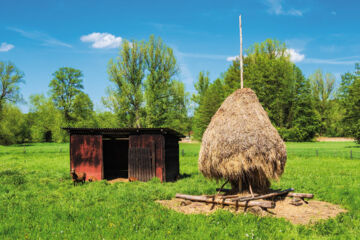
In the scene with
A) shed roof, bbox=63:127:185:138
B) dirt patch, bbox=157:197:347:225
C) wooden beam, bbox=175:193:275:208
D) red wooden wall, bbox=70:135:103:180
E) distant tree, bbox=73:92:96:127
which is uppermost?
distant tree, bbox=73:92:96:127

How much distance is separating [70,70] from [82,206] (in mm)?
49963

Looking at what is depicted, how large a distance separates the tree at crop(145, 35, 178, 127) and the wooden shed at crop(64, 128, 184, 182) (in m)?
24.8

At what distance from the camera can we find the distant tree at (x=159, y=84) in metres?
44.0

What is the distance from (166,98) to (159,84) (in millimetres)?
2486

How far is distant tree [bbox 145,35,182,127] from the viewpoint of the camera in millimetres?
44000

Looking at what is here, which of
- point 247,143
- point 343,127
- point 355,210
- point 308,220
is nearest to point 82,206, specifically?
point 247,143

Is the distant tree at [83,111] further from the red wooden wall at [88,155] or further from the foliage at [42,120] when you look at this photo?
the red wooden wall at [88,155]

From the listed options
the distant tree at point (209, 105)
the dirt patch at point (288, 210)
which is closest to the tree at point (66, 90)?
the distant tree at point (209, 105)

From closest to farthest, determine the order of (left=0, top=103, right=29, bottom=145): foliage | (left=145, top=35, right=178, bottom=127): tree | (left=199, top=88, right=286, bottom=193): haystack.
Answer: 1. (left=199, top=88, right=286, bottom=193): haystack
2. (left=145, top=35, right=178, bottom=127): tree
3. (left=0, top=103, right=29, bottom=145): foliage

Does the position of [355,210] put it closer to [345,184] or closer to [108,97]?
[345,184]

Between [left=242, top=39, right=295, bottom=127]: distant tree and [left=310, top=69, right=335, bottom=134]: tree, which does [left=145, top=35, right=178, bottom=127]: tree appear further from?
[left=310, top=69, right=335, bottom=134]: tree

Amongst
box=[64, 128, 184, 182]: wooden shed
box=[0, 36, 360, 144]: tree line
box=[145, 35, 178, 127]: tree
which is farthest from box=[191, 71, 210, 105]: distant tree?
box=[64, 128, 184, 182]: wooden shed

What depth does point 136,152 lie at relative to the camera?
700 inches

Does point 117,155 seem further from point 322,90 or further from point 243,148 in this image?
point 322,90
